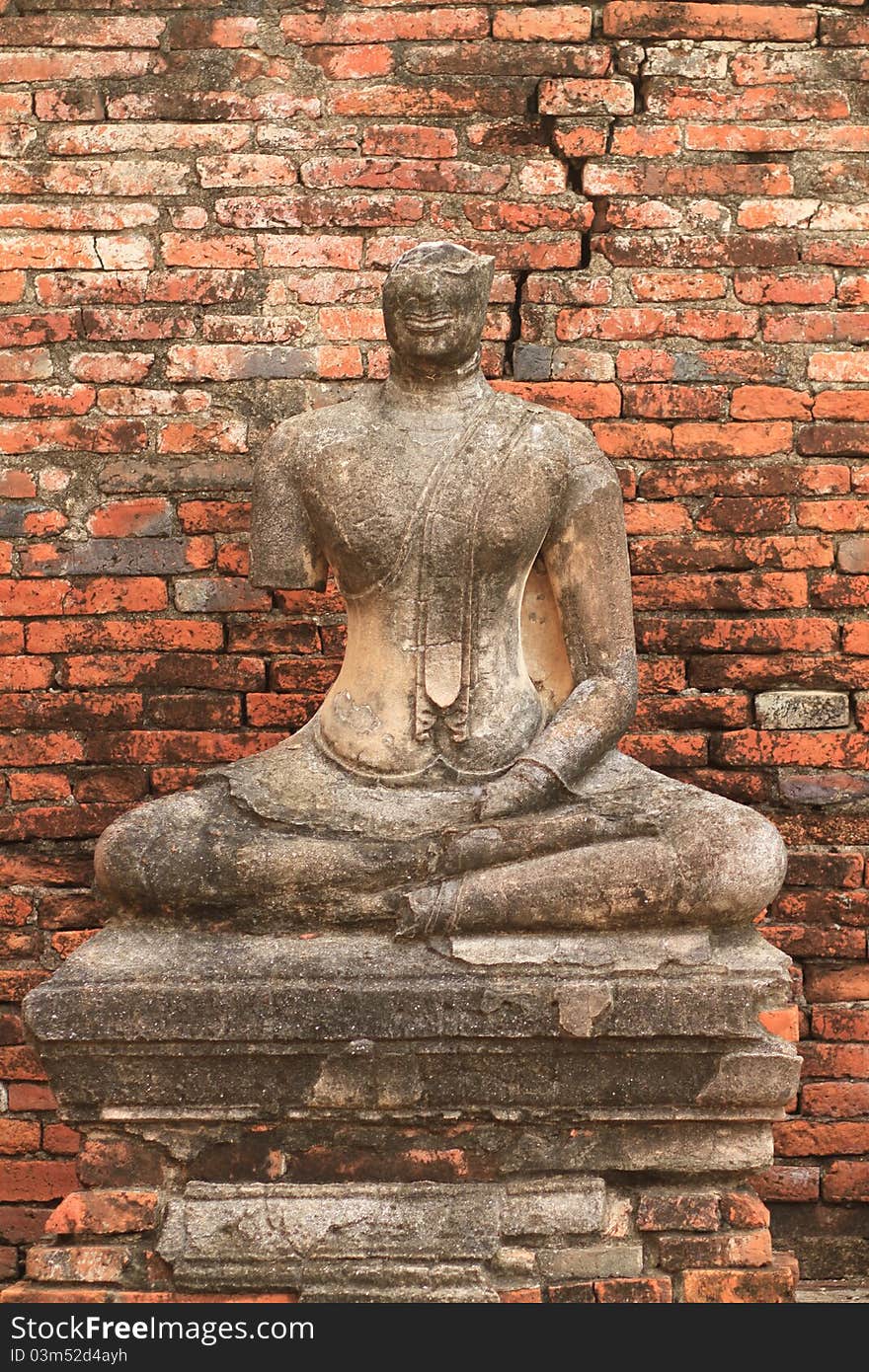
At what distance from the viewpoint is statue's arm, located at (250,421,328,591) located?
11.5ft

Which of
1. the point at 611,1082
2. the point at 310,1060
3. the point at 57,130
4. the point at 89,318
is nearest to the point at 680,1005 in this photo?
the point at 611,1082

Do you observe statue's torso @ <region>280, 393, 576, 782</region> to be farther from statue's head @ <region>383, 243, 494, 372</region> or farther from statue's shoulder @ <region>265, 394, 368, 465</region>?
statue's head @ <region>383, 243, 494, 372</region>

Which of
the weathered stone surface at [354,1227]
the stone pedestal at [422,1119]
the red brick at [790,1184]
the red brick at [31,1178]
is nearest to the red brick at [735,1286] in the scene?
the stone pedestal at [422,1119]

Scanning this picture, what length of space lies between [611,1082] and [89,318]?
2345 mm

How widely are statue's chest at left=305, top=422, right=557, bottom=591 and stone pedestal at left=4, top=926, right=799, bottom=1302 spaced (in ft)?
2.42

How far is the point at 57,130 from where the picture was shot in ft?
14.5

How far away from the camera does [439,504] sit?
3406mm

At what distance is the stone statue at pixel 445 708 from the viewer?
3.15m

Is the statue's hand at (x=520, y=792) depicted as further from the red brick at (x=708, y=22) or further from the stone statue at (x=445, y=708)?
the red brick at (x=708, y=22)

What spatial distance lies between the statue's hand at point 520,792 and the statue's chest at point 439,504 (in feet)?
1.27

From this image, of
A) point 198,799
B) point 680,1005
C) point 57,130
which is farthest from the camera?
point 57,130

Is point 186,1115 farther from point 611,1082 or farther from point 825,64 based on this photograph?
point 825,64

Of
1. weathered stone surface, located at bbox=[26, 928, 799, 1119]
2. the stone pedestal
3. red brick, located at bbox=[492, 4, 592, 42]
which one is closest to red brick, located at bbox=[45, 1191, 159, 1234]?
the stone pedestal

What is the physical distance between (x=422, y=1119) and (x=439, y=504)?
3.63 feet
